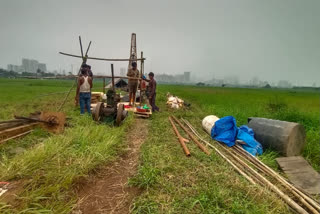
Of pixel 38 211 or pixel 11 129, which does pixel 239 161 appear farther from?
pixel 11 129

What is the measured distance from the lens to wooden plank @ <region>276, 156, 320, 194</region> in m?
3.12

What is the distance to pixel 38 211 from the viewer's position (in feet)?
5.75

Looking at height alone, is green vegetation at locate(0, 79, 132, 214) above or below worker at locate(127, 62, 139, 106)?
below

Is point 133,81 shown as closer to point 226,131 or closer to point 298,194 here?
point 226,131

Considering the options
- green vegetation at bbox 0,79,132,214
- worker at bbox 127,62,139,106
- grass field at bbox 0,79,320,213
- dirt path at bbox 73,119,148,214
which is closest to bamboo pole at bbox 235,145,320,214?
grass field at bbox 0,79,320,213

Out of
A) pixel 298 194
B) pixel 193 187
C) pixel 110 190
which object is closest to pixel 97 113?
pixel 110 190

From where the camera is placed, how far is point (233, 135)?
4645 mm

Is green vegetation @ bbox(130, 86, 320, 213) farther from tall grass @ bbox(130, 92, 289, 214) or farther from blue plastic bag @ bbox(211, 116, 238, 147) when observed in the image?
blue plastic bag @ bbox(211, 116, 238, 147)

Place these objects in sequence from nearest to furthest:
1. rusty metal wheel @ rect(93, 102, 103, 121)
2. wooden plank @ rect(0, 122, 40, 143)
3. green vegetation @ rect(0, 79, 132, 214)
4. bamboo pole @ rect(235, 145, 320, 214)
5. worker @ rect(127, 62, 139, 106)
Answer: green vegetation @ rect(0, 79, 132, 214), bamboo pole @ rect(235, 145, 320, 214), wooden plank @ rect(0, 122, 40, 143), rusty metal wheel @ rect(93, 102, 103, 121), worker @ rect(127, 62, 139, 106)

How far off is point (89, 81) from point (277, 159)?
254 inches

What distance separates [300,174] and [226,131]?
1838 millimetres

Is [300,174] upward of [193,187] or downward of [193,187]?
downward

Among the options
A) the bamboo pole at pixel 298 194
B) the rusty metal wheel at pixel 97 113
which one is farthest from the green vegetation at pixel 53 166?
the bamboo pole at pixel 298 194

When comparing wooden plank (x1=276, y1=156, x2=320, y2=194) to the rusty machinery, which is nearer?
wooden plank (x1=276, y1=156, x2=320, y2=194)
